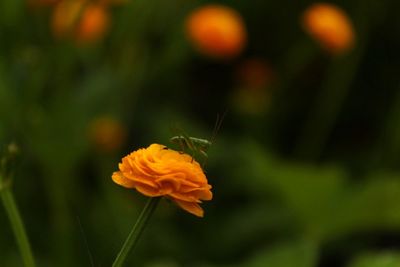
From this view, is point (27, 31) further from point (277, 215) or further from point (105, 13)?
point (277, 215)

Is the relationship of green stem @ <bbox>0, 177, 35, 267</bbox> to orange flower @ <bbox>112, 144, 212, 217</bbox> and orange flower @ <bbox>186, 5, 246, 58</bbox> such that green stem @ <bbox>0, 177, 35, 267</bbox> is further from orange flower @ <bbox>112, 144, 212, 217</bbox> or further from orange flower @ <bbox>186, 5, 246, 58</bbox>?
orange flower @ <bbox>186, 5, 246, 58</bbox>

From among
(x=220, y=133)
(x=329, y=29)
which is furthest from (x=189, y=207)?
(x=220, y=133)

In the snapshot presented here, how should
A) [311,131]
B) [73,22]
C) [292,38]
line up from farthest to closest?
[292,38] < [311,131] < [73,22]

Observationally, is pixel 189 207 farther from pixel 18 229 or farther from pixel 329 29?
pixel 329 29

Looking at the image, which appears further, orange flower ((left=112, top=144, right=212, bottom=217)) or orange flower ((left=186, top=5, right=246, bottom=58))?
orange flower ((left=186, top=5, right=246, bottom=58))

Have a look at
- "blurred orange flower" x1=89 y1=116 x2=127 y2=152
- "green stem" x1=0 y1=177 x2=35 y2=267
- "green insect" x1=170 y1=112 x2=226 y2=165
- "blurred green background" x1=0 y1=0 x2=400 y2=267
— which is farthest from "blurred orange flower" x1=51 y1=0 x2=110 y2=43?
"green insect" x1=170 y1=112 x2=226 y2=165

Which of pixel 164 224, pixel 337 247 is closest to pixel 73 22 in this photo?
pixel 164 224
